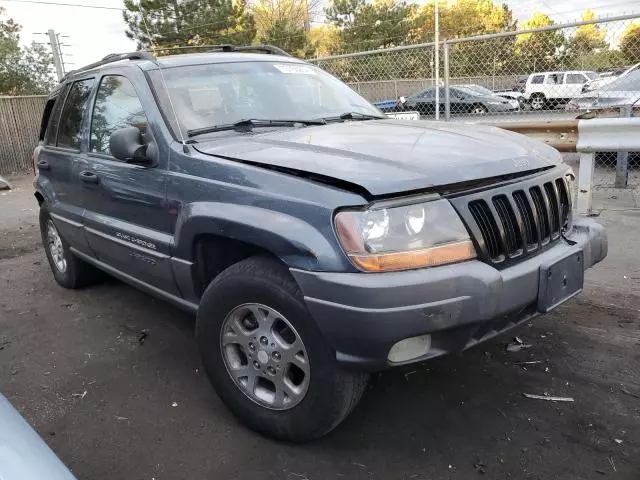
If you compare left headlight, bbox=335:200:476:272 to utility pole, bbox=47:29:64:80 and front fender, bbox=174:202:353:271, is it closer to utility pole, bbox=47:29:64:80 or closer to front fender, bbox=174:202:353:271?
front fender, bbox=174:202:353:271

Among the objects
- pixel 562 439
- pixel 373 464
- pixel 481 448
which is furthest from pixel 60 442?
pixel 562 439

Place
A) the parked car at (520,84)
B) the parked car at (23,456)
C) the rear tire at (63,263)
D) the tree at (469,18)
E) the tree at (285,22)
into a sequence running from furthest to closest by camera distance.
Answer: the tree at (469,18) → the tree at (285,22) → the parked car at (520,84) → the rear tire at (63,263) → the parked car at (23,456)

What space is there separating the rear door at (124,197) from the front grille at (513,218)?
1.59m

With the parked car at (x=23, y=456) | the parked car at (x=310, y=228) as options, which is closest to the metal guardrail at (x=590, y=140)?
the parked car at (x=310, y=228)

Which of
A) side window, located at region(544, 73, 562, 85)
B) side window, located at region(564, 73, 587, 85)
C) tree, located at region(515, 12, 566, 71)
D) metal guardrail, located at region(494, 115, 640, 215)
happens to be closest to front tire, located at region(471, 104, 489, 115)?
tree, located at region(515, 12, 566, 71)

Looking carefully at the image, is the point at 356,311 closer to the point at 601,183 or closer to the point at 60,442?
the point at 60,442

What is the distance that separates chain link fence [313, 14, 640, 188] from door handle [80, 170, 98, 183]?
539cm

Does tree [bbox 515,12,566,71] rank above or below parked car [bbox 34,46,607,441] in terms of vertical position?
above

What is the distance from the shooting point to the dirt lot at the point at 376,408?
8.12 feet

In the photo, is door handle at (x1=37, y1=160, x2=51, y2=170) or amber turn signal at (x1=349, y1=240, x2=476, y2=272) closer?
amber turn signal at (x1=349, y1=240, x2=476, y2=272)

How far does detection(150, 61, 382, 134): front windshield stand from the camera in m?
3.19

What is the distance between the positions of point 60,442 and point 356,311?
5.69 feet

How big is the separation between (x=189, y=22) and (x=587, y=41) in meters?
27.1

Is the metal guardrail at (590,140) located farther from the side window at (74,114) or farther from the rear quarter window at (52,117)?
the rear quarter window at (52,117)
